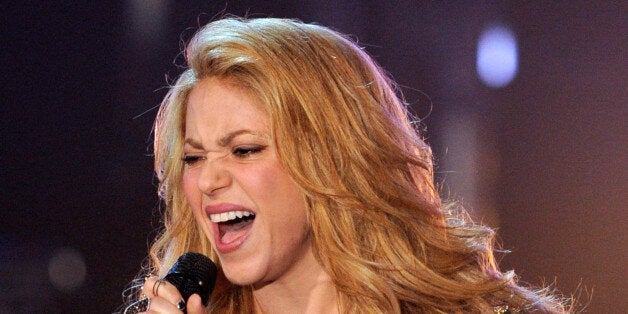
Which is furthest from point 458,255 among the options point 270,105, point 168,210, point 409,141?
point 168,210

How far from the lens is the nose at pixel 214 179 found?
2.37m

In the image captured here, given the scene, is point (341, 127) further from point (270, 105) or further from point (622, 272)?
point (622, 272)

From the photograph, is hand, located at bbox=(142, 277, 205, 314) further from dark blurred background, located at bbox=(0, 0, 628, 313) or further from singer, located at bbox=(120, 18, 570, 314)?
dark blurred background, located at bbox=(0, 0, 628, 313)

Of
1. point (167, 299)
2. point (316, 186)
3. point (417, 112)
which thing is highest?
point (316, 186)

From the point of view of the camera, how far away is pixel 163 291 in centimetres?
207

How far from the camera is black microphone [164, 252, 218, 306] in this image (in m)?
2.16

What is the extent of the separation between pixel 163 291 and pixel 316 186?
541 millimetres

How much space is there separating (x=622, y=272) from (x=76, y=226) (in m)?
2.29

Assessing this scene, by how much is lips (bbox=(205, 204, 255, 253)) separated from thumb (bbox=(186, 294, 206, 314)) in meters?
0.31

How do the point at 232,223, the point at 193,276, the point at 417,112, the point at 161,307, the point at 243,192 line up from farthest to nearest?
the point at 417,112 → the point at 232,223 → the point at 243,192 → the point at 193,276 → the point at 161,307

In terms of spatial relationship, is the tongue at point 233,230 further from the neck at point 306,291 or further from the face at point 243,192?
the neck at point 306,291

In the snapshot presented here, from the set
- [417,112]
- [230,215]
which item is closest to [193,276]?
[230,215]

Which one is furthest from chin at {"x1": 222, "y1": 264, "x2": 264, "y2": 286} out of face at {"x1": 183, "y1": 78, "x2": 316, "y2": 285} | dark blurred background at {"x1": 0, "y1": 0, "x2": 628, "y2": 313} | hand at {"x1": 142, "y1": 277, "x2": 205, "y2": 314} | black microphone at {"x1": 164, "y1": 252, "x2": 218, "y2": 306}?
dark blurred background at {"x1": 0, "y1": 0, "x2": 628, "y2": 313}

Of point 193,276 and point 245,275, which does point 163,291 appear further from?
point 245,275
